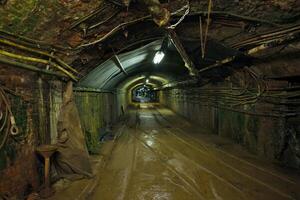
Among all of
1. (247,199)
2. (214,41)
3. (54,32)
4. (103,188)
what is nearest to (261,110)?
(214,41)

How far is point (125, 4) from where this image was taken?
315 cm

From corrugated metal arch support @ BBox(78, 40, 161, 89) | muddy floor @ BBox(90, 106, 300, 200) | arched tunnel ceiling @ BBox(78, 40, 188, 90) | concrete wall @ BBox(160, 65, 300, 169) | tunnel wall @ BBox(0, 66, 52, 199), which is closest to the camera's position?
tunnel wall @ BBox(0, 66, 52, 199)

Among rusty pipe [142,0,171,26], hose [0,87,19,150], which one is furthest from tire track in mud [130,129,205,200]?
hose [0,87,19,150]

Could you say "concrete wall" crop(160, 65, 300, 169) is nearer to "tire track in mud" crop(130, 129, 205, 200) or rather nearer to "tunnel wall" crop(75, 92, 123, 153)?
"tire track in mud" crop(130, 129, 205, 200)

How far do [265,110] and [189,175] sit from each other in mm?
2726

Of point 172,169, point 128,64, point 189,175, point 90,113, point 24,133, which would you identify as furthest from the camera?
point 128,64

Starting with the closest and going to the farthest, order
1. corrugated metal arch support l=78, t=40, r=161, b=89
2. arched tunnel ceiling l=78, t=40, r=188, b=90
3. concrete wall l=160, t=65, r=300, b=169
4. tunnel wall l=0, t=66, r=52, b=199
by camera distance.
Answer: tunnel wall l=0, t=66, r=52, b=199, concrete wall l=160, t=65, r=300, b=169, corrugated metal arch support l=78, t=40, r=161, b=89, arched tunnel ceiling l=78, t=40, r=188, b=90

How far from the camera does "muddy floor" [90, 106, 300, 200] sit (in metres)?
3.71

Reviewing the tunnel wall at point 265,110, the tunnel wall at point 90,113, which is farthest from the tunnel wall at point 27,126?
the tunnel wall at point 265,110

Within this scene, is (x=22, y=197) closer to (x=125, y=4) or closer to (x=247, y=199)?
(x=125, y=4)

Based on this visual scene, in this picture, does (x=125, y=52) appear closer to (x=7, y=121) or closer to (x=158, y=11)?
(x=158, y=11)

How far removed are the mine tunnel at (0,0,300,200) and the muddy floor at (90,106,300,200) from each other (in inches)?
1.0

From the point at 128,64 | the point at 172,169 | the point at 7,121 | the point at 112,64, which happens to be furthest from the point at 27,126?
the point at 128,64

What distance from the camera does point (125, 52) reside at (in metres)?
5.43
